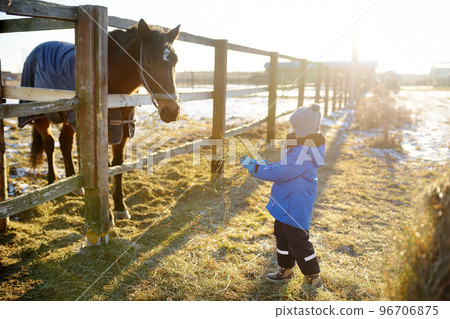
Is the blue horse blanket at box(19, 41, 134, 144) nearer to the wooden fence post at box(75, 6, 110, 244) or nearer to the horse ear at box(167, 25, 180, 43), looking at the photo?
the wooden fence post at box(75, 6, 110, 244)

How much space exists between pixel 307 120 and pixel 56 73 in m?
2.87

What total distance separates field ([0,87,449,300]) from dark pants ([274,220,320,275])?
149 millimetres

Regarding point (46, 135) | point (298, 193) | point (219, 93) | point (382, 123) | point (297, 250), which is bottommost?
point (297, 250)

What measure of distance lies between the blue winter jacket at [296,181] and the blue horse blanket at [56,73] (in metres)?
Result: 1.79

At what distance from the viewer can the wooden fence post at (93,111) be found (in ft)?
8.65

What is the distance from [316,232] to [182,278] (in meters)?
1.58

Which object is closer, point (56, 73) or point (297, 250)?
point (297, 250)

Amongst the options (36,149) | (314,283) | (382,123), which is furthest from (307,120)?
(382,123)

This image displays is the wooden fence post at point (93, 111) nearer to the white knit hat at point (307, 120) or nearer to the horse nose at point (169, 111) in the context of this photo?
the horse nose at point (169, 111)

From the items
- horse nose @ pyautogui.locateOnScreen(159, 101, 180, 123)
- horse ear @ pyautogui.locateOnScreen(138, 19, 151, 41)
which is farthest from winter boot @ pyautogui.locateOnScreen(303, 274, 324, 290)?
horse ear @ pyautogui.locateOnScreen(138, 19, 151, 41)

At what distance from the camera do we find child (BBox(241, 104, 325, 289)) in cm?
247

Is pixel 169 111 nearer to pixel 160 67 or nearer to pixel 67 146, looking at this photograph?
pixel 160 67

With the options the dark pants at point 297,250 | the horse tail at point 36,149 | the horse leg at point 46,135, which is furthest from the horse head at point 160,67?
the horse tail at point 36,149

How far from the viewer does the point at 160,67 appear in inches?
127
